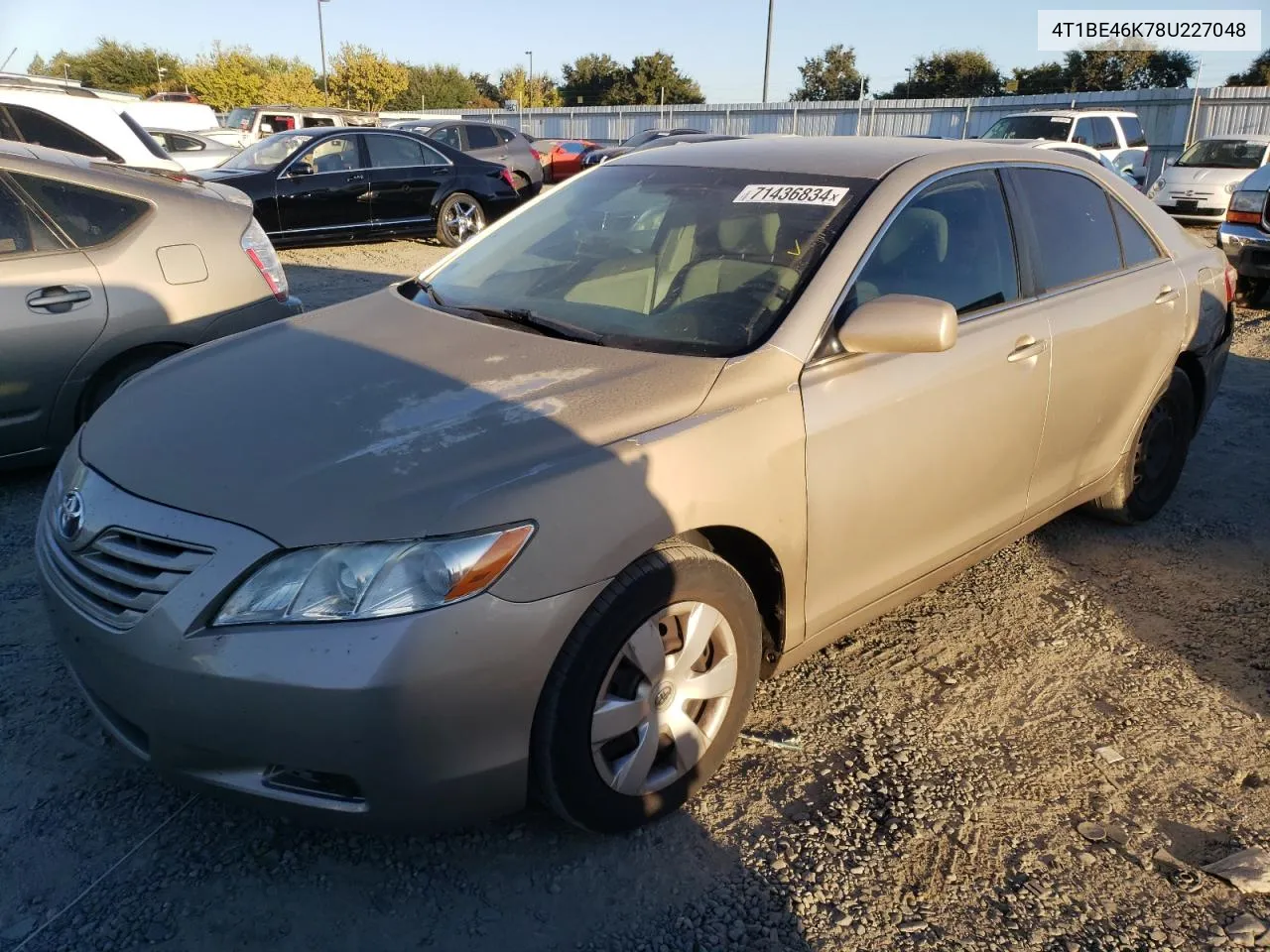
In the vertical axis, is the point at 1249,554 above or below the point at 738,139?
below

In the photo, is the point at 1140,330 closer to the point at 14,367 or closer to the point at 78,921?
the point at 78,921

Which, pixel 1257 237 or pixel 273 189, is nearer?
pixel 1257 237

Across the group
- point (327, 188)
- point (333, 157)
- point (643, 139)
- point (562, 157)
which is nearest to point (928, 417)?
point (327, 188)

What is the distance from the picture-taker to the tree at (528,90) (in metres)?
67.1

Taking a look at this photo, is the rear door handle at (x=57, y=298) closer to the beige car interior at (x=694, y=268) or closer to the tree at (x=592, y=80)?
the beige car interior at (x=694, y=268)

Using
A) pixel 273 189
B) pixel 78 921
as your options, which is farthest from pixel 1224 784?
pixel 273 189

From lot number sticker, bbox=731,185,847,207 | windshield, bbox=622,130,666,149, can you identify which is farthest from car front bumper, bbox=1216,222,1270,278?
windshield, bbox=622,130,666,149

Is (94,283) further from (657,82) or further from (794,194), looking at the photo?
(657,82)

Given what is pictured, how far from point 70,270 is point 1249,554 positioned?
5.37 meters

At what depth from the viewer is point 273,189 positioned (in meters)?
11.1

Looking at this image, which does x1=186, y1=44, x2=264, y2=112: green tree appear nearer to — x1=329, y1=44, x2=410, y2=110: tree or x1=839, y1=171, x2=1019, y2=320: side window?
x1=329, y1=44, x2=410, y2=110: tree

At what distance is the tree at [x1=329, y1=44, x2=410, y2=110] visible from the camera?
55.3 metres

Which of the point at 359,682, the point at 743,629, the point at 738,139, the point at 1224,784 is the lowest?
the point at 1224,784

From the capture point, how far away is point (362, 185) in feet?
38.5
